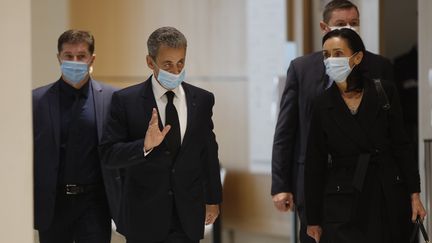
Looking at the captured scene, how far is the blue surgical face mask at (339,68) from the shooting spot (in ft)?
10.6

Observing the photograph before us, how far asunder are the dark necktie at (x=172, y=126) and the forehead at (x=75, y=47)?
64cm

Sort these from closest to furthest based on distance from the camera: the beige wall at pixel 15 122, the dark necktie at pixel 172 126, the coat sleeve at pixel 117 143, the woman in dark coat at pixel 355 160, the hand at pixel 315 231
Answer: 1. the beige wall at pixel 15 122
2. the coat sleeve at pixel 117 143
3. the dark necktie at pixel 172 126
4. the woman in dark coat at pixel 355 160
5. the hand at pixel 315 231

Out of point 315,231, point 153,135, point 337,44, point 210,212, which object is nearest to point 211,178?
point 210,212

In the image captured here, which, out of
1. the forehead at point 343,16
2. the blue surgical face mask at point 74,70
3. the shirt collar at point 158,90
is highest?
the forehead at point 343,16

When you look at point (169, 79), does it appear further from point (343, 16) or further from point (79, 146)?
point (343, 16)

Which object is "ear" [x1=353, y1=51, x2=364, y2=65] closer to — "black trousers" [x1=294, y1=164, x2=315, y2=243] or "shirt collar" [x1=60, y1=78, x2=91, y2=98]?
"black trousers" [x1=294, y1=164, x2=315, y2=243]

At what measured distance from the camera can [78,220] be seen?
3.50 m

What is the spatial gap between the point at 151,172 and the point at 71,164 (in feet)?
1.90

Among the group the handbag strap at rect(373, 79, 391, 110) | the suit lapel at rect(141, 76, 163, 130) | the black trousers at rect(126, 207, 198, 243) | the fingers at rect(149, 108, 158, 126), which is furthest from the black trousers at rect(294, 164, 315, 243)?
the fingers at rect(149, 108, 158, 126)

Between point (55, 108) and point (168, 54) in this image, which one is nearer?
point (168, 54)

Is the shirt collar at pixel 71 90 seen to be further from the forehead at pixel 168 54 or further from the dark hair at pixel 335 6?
the dark hair at pixel 335 6

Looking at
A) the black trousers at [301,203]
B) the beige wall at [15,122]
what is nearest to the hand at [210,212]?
the black trousers at [301,203]

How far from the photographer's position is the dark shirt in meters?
3.47

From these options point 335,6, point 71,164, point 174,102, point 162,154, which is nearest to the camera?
point 162,154
